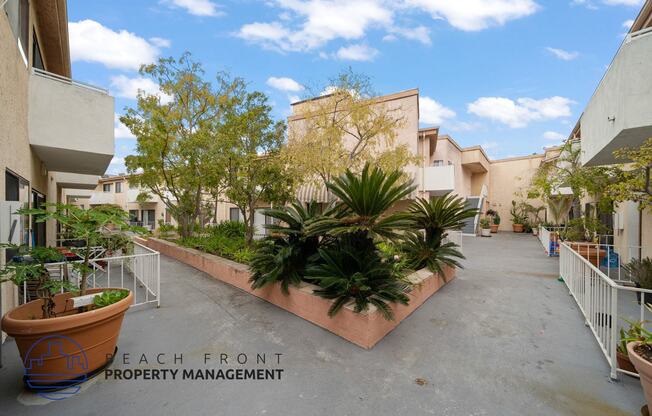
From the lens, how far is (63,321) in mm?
3127

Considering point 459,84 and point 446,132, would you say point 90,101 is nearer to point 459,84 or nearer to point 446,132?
point 459,84

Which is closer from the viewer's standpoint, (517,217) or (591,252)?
(591,252)

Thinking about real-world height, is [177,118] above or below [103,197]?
above

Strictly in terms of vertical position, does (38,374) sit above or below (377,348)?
above

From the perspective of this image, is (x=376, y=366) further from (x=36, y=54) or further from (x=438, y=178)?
(x=438, y=178)

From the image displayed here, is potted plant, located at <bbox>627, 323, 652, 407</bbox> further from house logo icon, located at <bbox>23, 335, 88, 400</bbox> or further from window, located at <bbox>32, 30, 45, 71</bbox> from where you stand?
window, located at <bbox>32, 30, 45, 71</bbox>

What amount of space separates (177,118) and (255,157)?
13.4 ft

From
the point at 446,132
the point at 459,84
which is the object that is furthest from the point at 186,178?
the point at 446,132

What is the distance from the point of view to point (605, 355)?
394cm

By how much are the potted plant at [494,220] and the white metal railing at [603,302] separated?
19.6m

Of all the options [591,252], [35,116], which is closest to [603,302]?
[591,252]

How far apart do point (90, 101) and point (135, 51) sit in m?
6.94

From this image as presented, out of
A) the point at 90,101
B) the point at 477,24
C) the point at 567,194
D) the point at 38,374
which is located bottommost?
the point at 38,374

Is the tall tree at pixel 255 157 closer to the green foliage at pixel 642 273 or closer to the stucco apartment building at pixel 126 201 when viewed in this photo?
the green foliage at pixel 642 273
